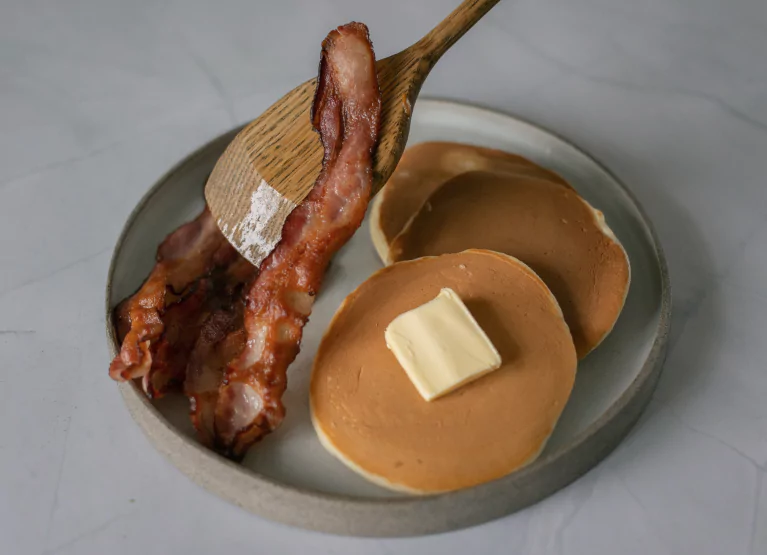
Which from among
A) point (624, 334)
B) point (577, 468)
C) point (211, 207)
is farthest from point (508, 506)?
point (211, 207)

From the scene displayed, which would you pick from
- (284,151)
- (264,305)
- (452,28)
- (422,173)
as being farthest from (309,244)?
(452,28)

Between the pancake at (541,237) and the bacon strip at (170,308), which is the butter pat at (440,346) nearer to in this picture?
the pancake at (541,237)

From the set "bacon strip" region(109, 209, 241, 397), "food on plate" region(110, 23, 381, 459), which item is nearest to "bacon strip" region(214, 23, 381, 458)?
"food on plate" region(110, 23, 381, 459)

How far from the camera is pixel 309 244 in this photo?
1.31 m

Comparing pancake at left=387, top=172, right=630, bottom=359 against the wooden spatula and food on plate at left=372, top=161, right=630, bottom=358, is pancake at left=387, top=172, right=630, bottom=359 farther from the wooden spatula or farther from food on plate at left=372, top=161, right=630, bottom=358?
the wooden spatula

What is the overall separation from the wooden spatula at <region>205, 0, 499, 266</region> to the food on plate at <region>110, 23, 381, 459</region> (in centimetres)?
6

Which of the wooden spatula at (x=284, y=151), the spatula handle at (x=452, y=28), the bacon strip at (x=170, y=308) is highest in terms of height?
the spatula handle at (x=452, y=28)

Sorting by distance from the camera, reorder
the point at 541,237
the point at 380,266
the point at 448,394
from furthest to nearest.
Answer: the point at 380,266 → the point at 541,237 → the point at 448,394

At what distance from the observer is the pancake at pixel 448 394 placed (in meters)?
1.16

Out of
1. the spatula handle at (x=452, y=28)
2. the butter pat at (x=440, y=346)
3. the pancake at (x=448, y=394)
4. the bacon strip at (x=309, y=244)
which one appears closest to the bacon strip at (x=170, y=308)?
the bacon strip at (x=309, y=244)

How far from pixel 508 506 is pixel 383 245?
530 mm

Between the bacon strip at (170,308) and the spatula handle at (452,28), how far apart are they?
513mm

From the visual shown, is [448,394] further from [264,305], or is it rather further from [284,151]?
[284,151]

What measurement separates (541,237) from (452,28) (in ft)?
1.33
